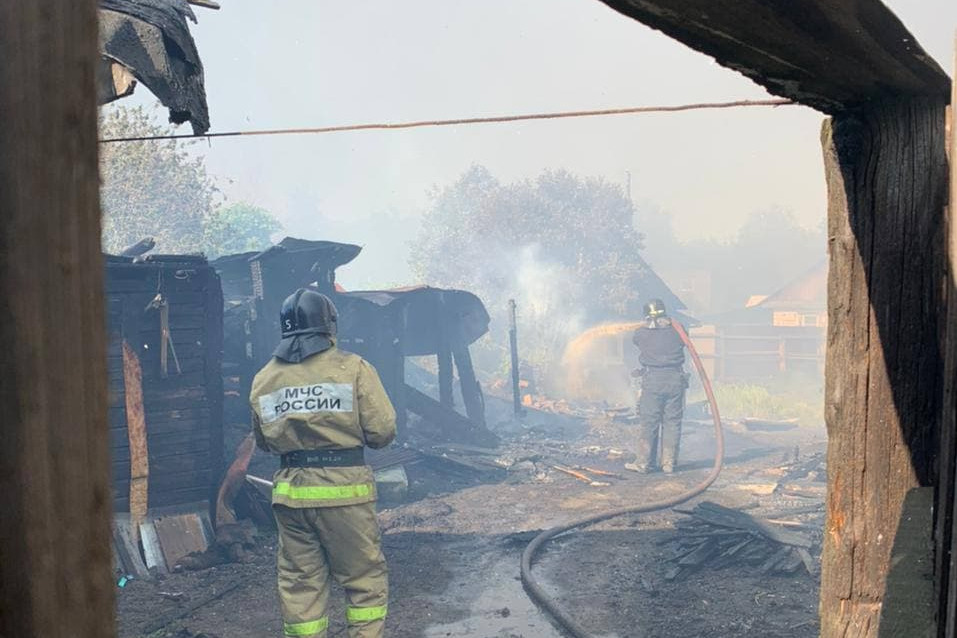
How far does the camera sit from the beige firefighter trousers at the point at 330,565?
4926 mm

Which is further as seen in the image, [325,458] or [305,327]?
[305,327]

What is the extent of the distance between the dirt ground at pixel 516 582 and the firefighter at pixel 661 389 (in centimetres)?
92

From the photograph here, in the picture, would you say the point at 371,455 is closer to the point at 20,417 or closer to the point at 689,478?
the point at 689,478

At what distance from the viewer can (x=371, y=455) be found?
10.5 metres

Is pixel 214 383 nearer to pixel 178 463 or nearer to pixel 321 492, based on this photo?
pixel 178 463

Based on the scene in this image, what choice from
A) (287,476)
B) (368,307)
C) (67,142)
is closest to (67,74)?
(67,142)

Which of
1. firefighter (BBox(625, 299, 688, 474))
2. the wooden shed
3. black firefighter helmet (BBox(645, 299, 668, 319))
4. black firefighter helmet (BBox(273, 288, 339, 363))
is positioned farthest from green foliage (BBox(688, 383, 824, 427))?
black firefighter helmet (BBox(273, 288, 339, 363))

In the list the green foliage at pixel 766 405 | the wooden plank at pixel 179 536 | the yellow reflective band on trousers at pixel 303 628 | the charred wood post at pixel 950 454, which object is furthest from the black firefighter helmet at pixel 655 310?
the green foliage at pixel 766 405

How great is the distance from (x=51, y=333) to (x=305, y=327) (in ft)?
15.7

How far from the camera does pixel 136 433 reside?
26.2 feet

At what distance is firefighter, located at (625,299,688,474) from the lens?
1162 centimetres

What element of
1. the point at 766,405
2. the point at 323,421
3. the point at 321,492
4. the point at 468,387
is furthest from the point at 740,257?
the point at 321,492

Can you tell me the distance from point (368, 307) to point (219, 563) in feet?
20.6

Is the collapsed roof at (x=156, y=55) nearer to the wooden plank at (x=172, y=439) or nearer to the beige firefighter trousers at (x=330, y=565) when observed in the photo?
the beige firefighter trousers at (x=330, y=565)
